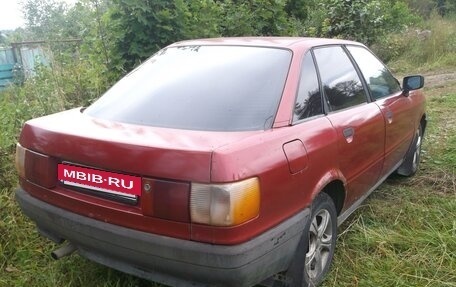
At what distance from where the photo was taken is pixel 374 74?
374 centimetres

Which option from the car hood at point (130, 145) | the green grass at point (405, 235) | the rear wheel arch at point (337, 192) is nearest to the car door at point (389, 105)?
the green grass at point (405, 235)

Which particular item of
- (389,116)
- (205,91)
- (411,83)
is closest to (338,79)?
(389,116)

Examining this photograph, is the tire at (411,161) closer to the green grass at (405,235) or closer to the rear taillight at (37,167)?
the green grass at (405,235)

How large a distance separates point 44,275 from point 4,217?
0.78 metres

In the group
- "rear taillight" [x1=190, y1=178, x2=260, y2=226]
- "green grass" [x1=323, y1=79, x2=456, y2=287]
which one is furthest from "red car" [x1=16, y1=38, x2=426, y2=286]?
"green grass" [x1=323, y1=79, x2=456, y2=287]

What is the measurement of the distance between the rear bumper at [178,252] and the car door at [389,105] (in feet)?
5.27

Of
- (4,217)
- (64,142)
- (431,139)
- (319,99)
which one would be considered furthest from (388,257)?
(431,139)

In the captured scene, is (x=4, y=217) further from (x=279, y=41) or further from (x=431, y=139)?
(x=431, y=139)

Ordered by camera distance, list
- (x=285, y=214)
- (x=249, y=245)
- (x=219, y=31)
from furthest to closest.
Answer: (x=219, y=31) → (x=285, y=214) → (x=249, y=245)

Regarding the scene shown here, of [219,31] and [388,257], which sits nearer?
[388,257]

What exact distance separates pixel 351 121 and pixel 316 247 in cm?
87

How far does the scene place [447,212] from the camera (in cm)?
349

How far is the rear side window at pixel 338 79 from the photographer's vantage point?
9.48ft

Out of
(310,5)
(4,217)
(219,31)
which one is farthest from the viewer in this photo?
(310,5)
